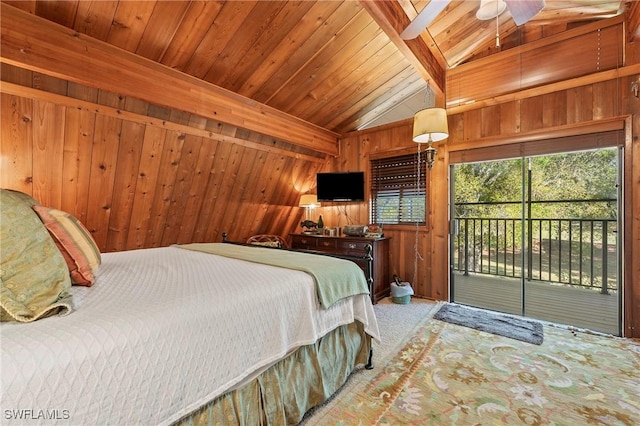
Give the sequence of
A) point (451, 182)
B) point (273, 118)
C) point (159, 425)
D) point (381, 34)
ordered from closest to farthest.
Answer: point (159, 425), point (381, 34), point (273, 118), point (451, 182)

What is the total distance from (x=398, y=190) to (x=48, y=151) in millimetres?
3760

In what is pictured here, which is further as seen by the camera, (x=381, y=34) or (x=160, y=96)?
(x=381, y=34)

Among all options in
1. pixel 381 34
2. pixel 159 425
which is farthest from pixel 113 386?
pixel 381 34

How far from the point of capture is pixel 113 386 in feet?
2.76

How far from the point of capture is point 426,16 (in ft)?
5.53

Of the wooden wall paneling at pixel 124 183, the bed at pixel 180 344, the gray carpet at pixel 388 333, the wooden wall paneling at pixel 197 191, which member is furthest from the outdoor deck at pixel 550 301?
the wooden wall paneling at pixel 124 183

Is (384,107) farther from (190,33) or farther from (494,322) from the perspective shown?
(494,322)

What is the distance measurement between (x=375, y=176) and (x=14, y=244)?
3.77m

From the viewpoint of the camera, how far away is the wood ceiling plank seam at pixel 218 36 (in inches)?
82.4

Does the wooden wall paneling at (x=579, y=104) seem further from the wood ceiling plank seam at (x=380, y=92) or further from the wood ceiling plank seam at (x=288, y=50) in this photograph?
the wood ceiling plank seam at (x=288, y=50)

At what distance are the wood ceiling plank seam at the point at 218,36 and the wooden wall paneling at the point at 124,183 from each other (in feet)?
2.49

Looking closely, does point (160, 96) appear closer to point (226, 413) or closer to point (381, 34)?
point (381, 34)

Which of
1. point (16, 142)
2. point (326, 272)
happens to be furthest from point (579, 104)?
point (16, 142)

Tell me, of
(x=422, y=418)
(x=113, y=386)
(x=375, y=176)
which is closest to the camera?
(x=113, y=386)
